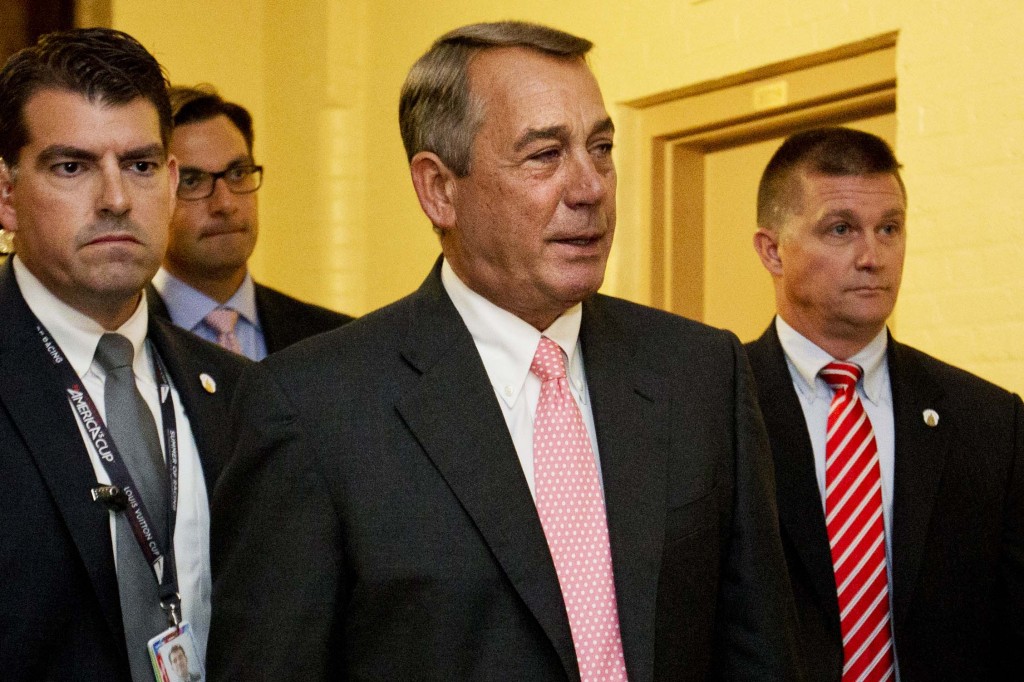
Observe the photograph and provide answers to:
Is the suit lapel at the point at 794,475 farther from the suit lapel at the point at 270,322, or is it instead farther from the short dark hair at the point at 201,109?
the short dark hair at the point at 201,109

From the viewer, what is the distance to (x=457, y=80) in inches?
78.1

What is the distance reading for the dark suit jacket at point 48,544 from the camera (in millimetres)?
1904

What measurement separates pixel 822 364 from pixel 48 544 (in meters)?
1.38

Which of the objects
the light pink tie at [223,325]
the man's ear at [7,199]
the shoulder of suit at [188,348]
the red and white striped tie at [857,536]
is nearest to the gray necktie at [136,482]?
the shoulder of suit at [188,348]

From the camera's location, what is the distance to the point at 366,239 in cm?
525

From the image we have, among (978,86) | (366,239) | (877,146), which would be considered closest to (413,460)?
(877,146)

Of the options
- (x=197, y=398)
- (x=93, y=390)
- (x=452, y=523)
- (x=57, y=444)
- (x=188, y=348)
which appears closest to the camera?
(x=452, y=523)

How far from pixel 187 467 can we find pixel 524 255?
2.25 ft

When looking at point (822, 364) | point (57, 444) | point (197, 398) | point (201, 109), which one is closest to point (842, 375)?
point (822, 364)

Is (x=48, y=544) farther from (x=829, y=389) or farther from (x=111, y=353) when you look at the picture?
(x=829, y=389)

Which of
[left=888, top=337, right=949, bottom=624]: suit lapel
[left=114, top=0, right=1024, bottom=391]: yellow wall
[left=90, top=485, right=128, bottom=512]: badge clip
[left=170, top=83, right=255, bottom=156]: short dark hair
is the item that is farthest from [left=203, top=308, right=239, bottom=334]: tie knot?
[left=114, top=0, right=1024, bottom=391]: yellow wall

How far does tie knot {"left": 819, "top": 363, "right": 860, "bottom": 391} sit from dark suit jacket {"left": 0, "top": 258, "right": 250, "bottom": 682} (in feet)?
4.25

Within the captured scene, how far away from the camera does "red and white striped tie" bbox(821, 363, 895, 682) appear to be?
2.34 m

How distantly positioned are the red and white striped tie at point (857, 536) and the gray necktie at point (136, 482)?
112 centimetres
